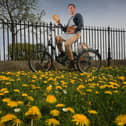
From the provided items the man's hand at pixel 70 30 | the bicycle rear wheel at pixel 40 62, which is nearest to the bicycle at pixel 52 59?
the bicycle rear wheel at pixel 40 62

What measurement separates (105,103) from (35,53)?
178 inches

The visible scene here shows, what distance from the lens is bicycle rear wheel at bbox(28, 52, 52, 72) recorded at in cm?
708

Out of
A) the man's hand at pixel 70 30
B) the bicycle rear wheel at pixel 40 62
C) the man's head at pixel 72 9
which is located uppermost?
the man's head at pixel 72 9

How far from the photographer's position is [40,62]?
7191 millimetres

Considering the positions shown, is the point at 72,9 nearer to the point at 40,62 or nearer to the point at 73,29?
the point at 73,29

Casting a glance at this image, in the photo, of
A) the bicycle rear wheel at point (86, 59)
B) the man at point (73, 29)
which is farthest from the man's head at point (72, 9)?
the bicycle rear wheel at point (86, 59)

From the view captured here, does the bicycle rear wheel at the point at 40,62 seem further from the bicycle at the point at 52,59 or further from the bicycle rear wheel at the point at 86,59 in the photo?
the bicycle rear wheel at the point at 86,59

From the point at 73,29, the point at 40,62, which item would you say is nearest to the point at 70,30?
the point at 73,29

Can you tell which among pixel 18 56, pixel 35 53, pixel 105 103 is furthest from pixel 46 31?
pixel 105 103

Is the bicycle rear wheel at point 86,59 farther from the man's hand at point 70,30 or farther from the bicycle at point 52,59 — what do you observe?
the man's hand at point 70,30

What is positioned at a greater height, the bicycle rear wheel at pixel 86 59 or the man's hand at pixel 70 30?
the man's hand at pixel 70 30

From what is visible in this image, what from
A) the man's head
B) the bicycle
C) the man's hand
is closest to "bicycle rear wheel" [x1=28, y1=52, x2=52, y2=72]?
the bicycle

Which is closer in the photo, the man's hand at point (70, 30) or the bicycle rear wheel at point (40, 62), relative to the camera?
the man's hand at point (70, 30)

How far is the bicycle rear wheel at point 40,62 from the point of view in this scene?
7.08 meters
